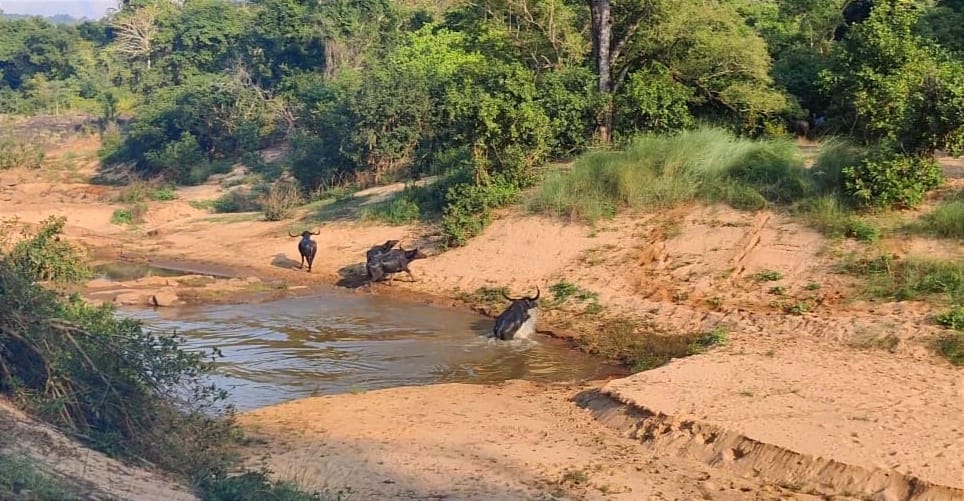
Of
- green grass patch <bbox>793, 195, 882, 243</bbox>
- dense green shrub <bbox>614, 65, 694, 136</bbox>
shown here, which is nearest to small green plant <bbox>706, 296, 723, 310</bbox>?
green grass patch <bbox>793, 195, 882, 243</bbox>

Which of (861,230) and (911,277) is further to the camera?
(861,230)

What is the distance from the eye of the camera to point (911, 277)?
1267 cm

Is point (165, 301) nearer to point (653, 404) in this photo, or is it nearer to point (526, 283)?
point (526, 283)

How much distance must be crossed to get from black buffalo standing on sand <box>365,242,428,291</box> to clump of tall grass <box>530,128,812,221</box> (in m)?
2.66

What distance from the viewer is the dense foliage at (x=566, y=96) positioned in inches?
628

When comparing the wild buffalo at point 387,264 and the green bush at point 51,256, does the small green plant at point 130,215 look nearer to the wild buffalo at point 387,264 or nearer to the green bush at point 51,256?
the wild buffalo at point 387,264

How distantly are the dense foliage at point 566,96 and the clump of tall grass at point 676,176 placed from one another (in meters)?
1.25

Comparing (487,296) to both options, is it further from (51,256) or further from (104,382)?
(104,382)

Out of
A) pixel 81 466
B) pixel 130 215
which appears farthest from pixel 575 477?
pixel 130 215

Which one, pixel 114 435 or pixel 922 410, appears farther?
pixel 922 410

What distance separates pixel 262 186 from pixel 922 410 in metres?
21.0

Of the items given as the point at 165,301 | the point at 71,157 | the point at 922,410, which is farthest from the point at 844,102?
the point at 71,157

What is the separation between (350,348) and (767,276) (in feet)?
19.6

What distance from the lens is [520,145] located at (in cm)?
1881
